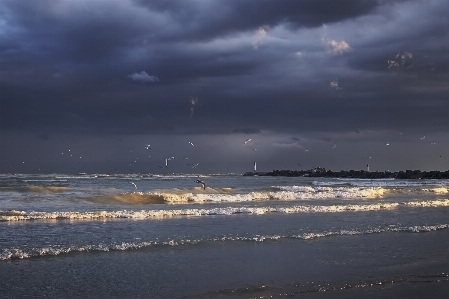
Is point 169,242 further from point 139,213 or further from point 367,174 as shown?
point 367,174

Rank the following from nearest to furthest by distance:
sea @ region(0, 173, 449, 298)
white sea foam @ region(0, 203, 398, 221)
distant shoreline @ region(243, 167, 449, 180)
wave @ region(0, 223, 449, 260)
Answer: sea @ region(0, 173, 449, 298)
wave @ region(0, 223, 449, 260)
white sea foam @ region(0, 203, 398, 221)
distant shoreline @ region(243, 167, 449, 180)

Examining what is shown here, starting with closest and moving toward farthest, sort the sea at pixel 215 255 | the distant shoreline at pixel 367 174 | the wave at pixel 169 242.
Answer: the sea at pixel 215 255, the wave at pixel 169 242, the distant shoreline at pixel 367 174

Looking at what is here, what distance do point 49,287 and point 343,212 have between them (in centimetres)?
1757

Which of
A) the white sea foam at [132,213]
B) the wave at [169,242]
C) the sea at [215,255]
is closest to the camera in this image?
the sea at [215,255]

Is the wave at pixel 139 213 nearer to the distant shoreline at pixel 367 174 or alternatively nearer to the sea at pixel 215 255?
the sea at pixel 215 255

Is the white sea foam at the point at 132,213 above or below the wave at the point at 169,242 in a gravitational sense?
above

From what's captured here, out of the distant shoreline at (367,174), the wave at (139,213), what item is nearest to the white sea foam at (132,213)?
the wave at (139,213)

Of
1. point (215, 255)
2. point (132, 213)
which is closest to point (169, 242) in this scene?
point (215, 255)

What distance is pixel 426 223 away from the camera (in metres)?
19.0

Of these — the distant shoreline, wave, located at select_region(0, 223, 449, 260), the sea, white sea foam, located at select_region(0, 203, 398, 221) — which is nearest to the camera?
the sea

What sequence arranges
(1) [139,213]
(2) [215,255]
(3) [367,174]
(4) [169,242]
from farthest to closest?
(3) [367,174], (1) [139,213], (4) [169,242], (2) [215,255]

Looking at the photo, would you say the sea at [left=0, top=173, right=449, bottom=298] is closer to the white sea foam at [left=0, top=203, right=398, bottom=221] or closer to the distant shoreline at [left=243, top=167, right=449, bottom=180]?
the white sea foam at [left=0, top=203, right=398, bottom=221]

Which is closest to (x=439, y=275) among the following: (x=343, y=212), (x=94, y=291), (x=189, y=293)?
(x=189, y=293)


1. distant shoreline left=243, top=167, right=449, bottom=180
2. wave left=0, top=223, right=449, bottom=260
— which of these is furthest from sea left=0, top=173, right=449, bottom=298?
distant shoreline left=243, top=167, right=449, bottom=180
